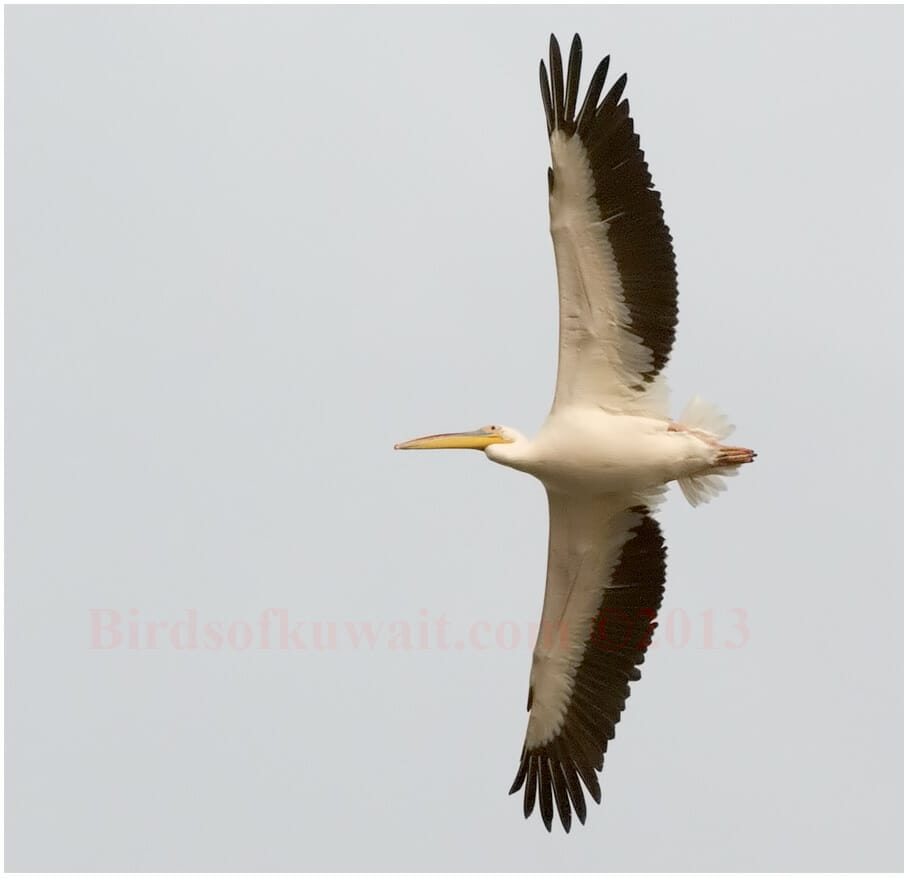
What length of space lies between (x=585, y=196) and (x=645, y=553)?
3.13 m

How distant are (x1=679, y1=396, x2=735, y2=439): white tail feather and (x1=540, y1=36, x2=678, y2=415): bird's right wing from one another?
0.61m

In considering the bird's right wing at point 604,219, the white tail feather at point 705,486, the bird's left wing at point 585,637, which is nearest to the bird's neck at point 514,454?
the bird's left wing at point 585,637

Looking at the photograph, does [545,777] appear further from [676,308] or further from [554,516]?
[676,308]

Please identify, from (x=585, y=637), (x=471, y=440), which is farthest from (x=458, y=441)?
(x=585, y=637)

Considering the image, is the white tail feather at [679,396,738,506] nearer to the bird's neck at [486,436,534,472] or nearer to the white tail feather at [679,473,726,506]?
the white tail feather at [679,473,726,506]

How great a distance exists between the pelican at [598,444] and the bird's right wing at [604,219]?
0.01 metres

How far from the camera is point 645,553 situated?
17000 millimetres

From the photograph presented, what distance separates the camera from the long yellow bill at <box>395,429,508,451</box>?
16656 mm

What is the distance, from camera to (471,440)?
54.9 ft

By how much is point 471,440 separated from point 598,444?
1.11 meters

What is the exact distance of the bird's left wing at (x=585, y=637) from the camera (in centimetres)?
1698

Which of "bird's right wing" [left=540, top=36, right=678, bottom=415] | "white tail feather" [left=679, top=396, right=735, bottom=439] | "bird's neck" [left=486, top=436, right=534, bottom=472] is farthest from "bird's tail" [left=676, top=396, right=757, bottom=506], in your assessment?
"bird's neck" [left=486, top=436, right=534, bottom=472]

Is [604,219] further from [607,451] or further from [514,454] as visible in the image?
[514,454]

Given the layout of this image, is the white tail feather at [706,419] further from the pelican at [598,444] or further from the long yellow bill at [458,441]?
the long yellow bill at [458,441]
